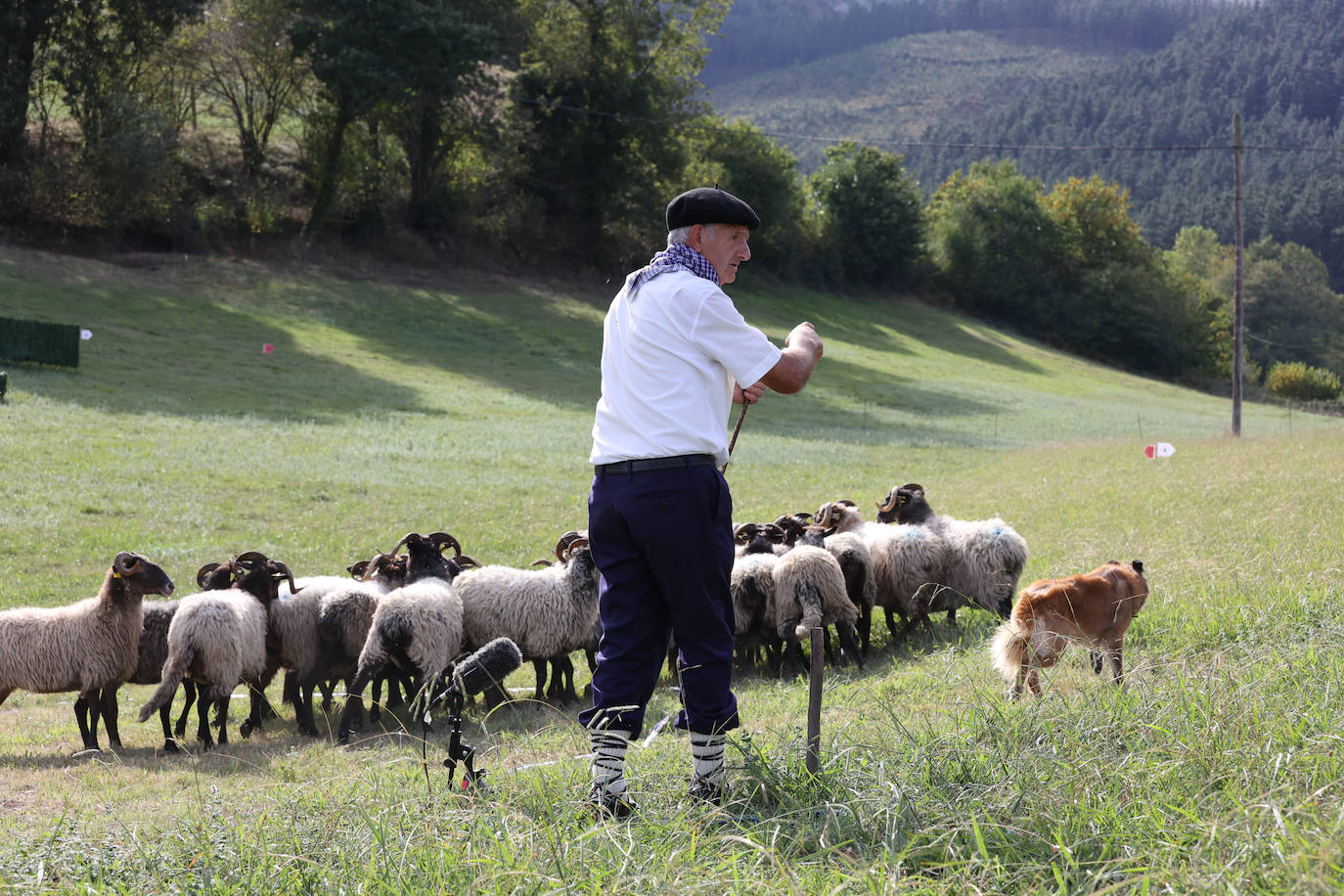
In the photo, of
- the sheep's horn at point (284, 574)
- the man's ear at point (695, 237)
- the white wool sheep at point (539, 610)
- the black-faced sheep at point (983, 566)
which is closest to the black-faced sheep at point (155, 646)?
the sheep's horn at point (284, 574)

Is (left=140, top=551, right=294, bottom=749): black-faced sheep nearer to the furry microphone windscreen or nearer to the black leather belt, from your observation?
the furry microphone windscreen

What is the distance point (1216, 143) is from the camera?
176500 mm

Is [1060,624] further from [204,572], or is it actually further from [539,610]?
[204,572]

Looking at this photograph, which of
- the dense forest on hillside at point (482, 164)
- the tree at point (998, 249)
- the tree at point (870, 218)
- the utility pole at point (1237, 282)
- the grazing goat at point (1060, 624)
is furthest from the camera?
the tree at point (998, 249)

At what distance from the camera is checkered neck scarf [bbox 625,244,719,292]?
4504mm

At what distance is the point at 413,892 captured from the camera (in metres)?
3.45

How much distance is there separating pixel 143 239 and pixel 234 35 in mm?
9293

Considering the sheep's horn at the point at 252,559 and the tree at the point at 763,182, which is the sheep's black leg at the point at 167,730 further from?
the tree at the point at 763,182

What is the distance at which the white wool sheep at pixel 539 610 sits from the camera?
8.84 m

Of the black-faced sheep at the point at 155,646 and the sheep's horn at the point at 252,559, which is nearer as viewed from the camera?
the black-faced sheep at the point at 155,646

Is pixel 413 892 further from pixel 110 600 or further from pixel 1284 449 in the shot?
pixel 1284 449

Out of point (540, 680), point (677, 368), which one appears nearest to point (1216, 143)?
point (540, 680)

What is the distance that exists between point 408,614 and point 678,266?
4.47 m

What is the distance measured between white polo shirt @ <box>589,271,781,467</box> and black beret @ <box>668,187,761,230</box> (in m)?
0.26
